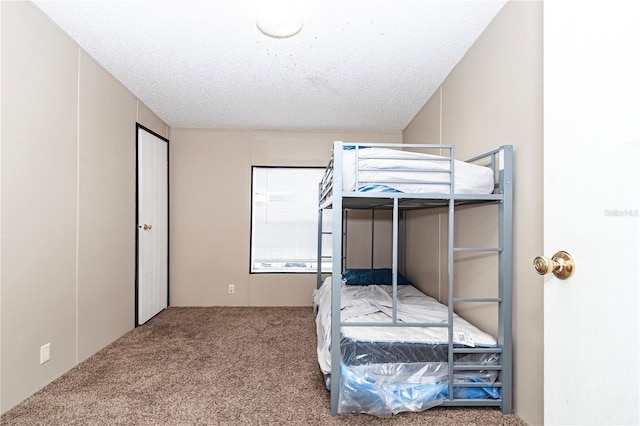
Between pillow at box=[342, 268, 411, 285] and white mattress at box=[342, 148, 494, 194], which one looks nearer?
white mattress at box=[342, 148, 494, 194]

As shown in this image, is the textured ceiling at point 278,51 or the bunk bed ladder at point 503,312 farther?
the textured ceiling at point 278,51

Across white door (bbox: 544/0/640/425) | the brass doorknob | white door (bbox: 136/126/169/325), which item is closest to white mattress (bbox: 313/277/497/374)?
white door (bbox: 544/0/640/425)

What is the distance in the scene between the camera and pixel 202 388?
214 cm

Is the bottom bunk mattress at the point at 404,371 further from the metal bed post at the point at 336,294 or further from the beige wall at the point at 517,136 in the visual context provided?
the beige wall at the point at 517,136

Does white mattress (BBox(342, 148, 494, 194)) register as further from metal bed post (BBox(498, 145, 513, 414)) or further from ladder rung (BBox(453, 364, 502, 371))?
ladder rung (BBox(453, 364, 502, 371))

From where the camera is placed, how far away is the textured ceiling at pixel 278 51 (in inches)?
77.4

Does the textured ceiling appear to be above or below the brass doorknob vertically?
above

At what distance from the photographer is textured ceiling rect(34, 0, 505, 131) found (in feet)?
6.45

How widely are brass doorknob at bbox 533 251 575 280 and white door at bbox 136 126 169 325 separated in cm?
349

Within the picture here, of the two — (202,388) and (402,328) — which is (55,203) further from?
(402,328)

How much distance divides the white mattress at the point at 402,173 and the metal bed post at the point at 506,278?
135mm

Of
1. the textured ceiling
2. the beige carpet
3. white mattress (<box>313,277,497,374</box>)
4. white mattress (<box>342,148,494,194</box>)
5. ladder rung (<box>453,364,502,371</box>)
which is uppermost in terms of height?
the textured ceiling

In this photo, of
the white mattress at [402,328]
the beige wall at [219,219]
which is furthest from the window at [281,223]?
the white mattress at [402,328]

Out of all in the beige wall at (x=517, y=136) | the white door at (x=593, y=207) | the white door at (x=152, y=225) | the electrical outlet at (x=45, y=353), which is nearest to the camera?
the white door at (x=593, y=207)
